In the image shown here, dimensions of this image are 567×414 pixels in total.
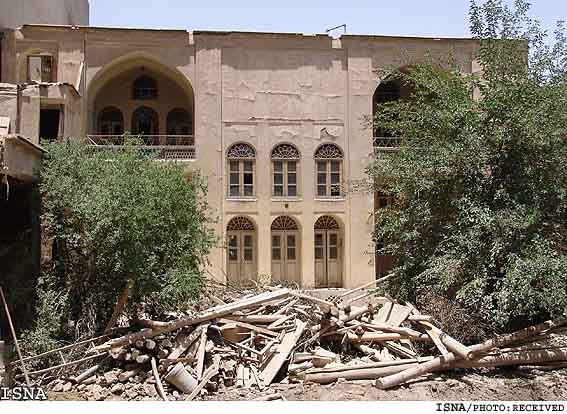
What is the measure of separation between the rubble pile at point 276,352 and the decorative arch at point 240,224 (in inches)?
481

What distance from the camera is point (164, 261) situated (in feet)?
48.2

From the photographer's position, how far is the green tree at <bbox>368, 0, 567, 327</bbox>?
47.4 feet

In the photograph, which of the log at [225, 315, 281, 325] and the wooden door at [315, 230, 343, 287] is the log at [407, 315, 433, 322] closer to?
the log at [225, 315, 281, 325]

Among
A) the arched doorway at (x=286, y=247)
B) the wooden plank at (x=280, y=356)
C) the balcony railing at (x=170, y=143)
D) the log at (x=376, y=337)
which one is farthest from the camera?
the arched doorway at (x=286, y=247)

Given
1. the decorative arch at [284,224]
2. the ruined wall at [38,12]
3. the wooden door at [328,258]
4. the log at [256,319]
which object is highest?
the ruined wall at [38,12]

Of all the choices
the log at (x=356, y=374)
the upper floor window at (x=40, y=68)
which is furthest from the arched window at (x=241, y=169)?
the log at (x=356, y=374)

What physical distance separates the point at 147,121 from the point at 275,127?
584 centimetres

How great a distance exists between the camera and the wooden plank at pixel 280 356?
12859 mm

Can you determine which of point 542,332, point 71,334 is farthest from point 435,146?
point 71,334

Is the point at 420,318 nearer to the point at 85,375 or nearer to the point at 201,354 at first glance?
the point at 201,354

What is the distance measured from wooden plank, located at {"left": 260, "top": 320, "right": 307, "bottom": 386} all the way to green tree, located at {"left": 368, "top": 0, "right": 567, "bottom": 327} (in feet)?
10.8

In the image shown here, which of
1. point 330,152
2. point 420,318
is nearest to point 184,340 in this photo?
point 420,318

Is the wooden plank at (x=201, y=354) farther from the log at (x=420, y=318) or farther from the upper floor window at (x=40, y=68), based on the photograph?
the upper floor window at (x=40, y=68)

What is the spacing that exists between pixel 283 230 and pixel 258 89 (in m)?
5.38
